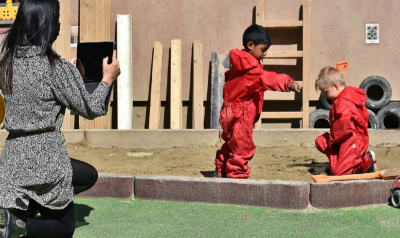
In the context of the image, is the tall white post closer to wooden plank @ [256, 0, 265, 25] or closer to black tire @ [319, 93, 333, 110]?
wooden plank @ [256, 0, 265, 25]

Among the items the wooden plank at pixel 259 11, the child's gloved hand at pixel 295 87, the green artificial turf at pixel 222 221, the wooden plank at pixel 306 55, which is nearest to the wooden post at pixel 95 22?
the wooden plank at pixel 259 11

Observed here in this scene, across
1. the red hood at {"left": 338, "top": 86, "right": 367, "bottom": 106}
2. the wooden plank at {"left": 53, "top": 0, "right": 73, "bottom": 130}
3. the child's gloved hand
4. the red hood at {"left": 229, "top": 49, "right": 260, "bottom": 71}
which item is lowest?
the red hood at {"left": 338, "top": 86, "right": 367, "bottom": 106}

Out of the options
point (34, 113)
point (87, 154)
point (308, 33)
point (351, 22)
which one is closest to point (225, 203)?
point (34, 113)

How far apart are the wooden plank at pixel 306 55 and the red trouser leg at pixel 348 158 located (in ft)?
9.55

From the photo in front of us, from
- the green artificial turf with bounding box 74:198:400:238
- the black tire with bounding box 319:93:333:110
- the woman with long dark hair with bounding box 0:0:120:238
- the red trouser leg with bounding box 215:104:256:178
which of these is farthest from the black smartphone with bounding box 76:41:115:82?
the black tire with bounding box 319:93:333:110

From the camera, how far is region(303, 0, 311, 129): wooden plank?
701cm

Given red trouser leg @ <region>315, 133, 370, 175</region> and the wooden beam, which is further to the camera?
the wooden beam

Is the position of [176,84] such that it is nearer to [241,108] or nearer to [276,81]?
[241,108]

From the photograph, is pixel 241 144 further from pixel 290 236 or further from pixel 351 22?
pixel 351 22

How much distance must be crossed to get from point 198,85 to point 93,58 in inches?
179

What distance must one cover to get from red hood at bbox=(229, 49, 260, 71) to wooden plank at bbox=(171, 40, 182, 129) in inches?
131

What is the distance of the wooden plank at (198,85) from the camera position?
701cm

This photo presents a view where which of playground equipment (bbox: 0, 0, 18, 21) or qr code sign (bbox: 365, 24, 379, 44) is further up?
playground equipment (bbox: 0, 0, 18, 21)

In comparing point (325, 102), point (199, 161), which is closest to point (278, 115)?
point (325, 102)
